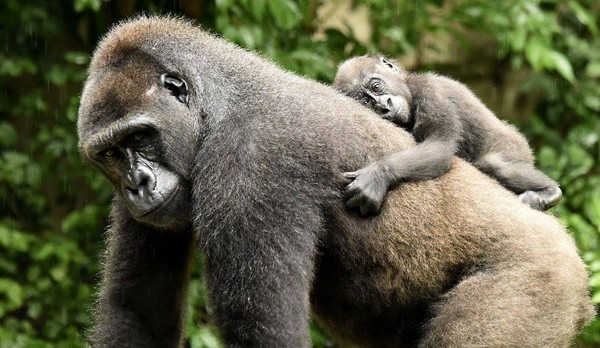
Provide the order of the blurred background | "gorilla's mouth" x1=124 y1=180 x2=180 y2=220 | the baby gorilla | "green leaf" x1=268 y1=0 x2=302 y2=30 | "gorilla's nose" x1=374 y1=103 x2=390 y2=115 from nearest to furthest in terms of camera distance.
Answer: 1. "gorilla's mouth" x1=124 y1=180 x2=180 y2=220
2. the baby gorilla
3. "gorilla's nose" x1=374 y1=103 x2=390 y2=115
4. "green leaf" x1=268 y1=0 x2=302 y2=30
5. the blurred background

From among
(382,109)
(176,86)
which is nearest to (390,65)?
(382,109)

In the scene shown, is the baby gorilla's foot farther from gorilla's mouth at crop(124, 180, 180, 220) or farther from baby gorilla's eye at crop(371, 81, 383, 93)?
gorilla's mouth at crop(124, 180, 180, 220)

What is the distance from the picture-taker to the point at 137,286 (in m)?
3.84

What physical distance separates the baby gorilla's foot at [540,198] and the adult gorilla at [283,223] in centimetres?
Answer: 19

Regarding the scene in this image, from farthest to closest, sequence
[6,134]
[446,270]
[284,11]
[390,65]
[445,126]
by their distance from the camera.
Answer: [6,134] → [284,11] → [390,65] → [445,126] → [446,270]

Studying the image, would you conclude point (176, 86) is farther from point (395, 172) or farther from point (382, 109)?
point (382, 109)


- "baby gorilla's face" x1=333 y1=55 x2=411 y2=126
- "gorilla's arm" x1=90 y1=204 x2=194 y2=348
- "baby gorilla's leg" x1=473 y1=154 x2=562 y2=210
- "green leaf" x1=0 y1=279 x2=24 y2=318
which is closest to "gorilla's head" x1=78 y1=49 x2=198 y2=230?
"gorilla's arm" x1=90 y1=204 x2=194 y2=348

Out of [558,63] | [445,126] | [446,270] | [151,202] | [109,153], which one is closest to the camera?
[151,202]

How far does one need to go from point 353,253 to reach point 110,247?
108cm

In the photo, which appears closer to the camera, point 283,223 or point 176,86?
point 283,223

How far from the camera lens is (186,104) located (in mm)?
Result: 3588

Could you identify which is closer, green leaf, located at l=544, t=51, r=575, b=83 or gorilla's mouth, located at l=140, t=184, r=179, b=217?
gorilla's mouth, located at l=140, t=184, r=179, b=217

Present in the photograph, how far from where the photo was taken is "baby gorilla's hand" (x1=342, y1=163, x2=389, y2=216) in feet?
11.4

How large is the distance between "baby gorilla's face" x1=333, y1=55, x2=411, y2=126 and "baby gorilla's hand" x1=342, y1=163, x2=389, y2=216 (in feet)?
2.32
